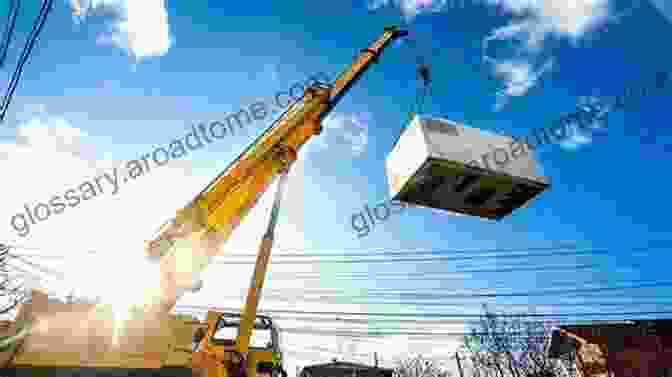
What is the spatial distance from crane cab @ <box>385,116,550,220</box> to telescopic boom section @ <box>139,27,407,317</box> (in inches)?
99.0

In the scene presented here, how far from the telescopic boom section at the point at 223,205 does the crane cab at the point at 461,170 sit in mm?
2515

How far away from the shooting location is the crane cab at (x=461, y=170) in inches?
165

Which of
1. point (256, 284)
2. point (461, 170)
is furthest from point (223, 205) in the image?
point (461, 170)

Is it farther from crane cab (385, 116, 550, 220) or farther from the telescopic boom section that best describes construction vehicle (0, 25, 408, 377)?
crane cab (385, 116, 550, 220)

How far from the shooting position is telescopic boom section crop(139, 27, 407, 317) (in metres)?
5.27

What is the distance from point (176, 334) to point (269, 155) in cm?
323

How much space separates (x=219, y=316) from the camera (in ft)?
18.1

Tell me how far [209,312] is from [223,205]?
5.57 feet

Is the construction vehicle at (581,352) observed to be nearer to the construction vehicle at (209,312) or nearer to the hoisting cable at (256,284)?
the construction vehicle at (209,312)

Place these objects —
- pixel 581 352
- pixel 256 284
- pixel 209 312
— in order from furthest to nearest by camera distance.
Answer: pixel 581 352, pixel 209 312, pixel 256 284

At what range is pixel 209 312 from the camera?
18.4 ft

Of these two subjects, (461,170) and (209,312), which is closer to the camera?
(461,170)

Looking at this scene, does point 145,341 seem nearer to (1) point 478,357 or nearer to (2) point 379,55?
(2) point 379,55

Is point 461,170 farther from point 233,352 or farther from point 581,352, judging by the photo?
point 581,352
